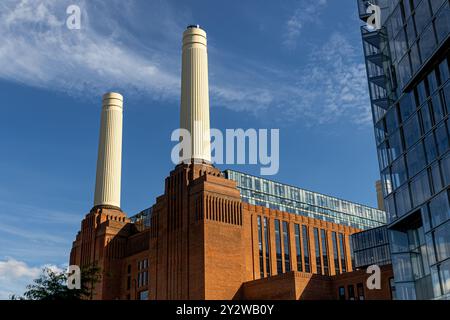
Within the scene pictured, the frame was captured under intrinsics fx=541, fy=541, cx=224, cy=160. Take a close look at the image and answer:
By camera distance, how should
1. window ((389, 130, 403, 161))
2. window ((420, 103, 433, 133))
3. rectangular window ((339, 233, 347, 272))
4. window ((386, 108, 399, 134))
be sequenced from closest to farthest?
window ((420, 103, 433, 133)) → window ((389, 130, 403, 161)) → window ((386, 108, 399, 134)) → rectangular window ((339, 233, 347, 272))

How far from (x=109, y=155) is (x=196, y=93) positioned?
26.0m

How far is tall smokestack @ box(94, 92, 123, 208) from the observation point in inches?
3974

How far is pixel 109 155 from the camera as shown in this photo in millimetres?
102250

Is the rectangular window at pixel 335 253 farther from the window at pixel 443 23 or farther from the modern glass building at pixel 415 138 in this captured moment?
the window at pixel 443 23

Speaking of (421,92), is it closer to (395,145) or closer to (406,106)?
(406,106)

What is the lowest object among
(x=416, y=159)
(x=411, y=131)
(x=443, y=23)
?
(x=416, y=159)

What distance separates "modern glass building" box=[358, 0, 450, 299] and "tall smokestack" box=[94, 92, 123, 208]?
214 feet

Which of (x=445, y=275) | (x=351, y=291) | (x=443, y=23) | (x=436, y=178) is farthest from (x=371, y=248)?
(x=443, y=23)

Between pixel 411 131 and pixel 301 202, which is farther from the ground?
pixel 301 202

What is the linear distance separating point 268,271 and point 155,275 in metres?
18.1

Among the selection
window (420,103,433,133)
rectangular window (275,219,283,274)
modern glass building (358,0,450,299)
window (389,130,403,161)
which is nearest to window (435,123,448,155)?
modern glass building (358,0,450,299)

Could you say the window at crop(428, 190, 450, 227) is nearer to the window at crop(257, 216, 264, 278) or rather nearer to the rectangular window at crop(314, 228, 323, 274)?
the window at crop(257, 216, 264, 278)
